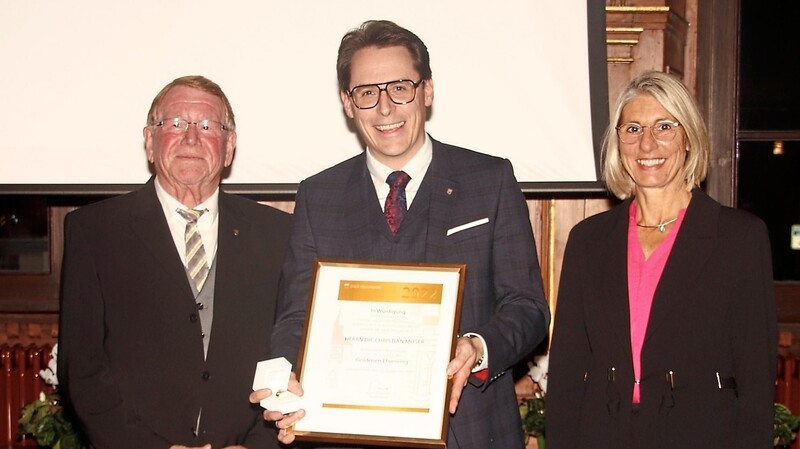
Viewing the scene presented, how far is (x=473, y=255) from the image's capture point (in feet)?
7.56

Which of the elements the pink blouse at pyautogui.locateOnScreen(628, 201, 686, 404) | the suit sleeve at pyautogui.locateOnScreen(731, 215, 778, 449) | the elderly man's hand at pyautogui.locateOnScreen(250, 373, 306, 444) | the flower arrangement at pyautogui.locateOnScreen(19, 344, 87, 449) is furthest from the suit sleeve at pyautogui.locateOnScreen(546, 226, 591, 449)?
the flower arrangement at pyautogui.locateOnScreen(19, 344, 87, 449)

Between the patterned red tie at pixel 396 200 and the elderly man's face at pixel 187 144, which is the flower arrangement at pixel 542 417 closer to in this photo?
the patterned red tie at pixel 396 200

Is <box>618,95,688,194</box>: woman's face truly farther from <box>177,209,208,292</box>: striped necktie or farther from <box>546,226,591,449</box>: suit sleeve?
<box>177,209,208,292</box>: striped necktie

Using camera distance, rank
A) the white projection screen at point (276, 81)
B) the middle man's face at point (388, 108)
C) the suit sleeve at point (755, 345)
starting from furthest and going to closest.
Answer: the white projection screen at point (276, 81) < the middle man's face at point (388, 108) < the suit sleeve at point (755, 345)

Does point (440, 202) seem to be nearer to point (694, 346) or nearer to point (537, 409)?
point (694, 346)

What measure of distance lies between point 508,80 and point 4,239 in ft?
8.18

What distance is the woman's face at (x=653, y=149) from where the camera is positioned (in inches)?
94.3

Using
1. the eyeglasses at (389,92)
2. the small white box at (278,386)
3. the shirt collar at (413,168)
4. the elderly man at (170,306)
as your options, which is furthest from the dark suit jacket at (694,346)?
the elderly man at (170,306)

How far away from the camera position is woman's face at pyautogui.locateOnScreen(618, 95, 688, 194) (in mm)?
2395

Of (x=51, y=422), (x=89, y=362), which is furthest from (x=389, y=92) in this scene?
(x=51, y=422)

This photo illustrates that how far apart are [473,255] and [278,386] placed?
61cm

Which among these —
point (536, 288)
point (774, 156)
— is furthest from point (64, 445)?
point (774, 156)

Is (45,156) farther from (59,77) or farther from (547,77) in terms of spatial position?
(547,77)

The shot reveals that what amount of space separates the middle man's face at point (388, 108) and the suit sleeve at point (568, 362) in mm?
612
